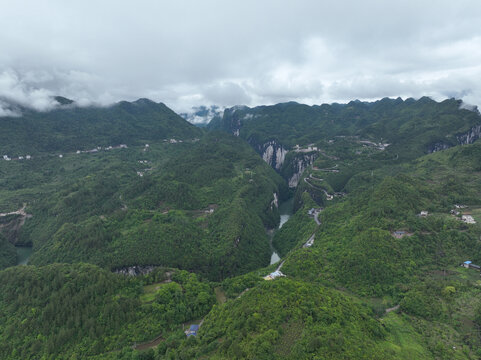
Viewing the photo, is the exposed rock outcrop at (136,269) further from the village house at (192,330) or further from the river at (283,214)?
the river at (283,214)

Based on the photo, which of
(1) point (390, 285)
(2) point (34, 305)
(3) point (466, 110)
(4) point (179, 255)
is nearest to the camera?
(2) point (34, 305)

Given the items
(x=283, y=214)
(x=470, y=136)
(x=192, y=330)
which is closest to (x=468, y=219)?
(x=192, y=330)

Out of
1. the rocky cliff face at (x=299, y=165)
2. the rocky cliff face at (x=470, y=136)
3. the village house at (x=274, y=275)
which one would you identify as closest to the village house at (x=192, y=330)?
the village house at (x=274, y=275)


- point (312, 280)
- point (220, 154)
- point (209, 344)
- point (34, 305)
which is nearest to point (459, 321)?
point (312, 280)

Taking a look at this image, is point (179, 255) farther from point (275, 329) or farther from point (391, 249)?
point (391, 249)

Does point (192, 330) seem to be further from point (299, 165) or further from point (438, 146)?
point (438, 146)

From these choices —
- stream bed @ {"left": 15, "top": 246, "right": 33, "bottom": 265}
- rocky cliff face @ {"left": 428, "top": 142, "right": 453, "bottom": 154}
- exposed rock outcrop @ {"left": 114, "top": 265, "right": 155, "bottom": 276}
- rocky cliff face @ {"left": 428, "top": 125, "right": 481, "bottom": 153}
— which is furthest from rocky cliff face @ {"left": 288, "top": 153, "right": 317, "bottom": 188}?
stream bed @ {"left": 15, "top": 246, "right": 33, "bottom": 265}
